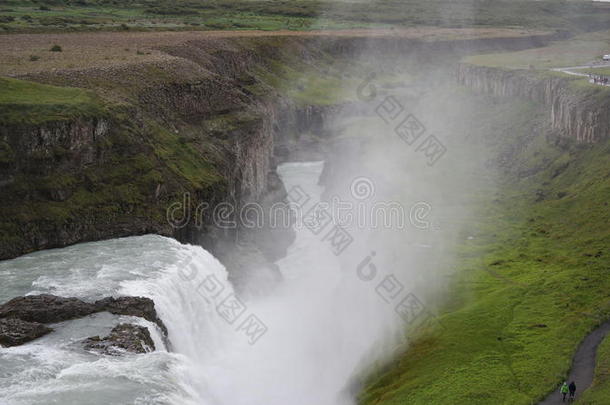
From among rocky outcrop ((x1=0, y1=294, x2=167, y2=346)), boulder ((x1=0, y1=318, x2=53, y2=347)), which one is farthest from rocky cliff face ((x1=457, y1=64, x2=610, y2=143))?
boulder ((x1=0, y1=318, x2=53, y2=347))

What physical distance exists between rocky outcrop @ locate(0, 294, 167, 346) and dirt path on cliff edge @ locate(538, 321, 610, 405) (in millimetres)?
29782

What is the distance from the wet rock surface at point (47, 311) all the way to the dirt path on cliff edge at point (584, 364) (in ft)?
97.8

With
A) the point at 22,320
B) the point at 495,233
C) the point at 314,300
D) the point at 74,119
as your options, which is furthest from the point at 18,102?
the point at 495,233

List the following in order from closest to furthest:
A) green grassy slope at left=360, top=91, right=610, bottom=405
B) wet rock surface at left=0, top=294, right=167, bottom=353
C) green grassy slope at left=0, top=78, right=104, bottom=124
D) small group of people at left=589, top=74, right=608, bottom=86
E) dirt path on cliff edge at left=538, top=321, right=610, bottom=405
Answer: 1. wet rock surface at left=0, top=294, right=167, bottom=353
2. dirt path on cliff edge at left=538, top=321, right=610, bottom=405
3. green grassy slope at left=360, top=91, right=610, bottom=405
4. green grassy slope at left=0, top=78, right=104, bottom=124
5. small group of people at left=589, top=74, right=608, bottom=86

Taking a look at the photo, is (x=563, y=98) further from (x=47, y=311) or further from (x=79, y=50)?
(x=47, y=311)

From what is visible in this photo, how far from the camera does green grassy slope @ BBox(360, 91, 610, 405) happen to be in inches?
2357

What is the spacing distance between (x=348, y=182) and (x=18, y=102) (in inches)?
2838

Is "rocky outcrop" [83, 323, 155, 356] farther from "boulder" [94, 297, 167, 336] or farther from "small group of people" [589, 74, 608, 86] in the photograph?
"small group of people" [589, 74, 608, 86]

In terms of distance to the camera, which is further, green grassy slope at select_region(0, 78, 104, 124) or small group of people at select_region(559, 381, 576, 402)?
green grassy slope at select_region(0, 78, 104, 124)

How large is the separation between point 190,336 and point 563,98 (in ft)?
321

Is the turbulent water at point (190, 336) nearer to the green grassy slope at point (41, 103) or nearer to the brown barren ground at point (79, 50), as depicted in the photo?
the green grassy slope at point (41, 103)

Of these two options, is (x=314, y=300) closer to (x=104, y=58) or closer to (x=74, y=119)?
(x=74, y=119)

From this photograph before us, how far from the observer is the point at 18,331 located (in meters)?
49.6

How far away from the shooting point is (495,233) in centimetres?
10869
